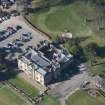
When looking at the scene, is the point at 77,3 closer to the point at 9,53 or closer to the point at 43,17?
the point at 43,17

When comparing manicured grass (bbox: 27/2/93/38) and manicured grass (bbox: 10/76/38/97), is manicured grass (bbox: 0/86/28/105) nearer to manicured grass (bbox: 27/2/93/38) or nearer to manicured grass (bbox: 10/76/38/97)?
manicured grass (bbox: 10/76/38/97)

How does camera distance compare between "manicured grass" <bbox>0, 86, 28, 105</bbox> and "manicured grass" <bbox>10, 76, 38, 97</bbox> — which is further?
"manicured grass" <bbox>10, 76, 38, 97</bbox>

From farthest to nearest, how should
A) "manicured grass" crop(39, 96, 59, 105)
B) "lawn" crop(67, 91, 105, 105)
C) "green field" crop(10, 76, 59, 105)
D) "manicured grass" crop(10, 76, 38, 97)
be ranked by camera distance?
1. "manicured grass" crop(10, 76, 38, 97)
2. "green field" crop(10, 76, 59, 105)
3. "lawn" crop(67, 91, 105, 105)
4. "manicured grass" crop(39, 96, 59, 105)

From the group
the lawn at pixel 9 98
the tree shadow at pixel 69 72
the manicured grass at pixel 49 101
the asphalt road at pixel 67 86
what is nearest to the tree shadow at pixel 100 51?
the tree shadow at pixel 69 72

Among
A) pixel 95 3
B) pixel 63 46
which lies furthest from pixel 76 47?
pixel 95 3

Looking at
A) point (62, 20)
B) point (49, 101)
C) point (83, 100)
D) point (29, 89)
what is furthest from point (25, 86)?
point (62, 20)

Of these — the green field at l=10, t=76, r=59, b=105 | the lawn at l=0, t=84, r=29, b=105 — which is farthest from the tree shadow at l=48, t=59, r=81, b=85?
the lawn at l=0, t=84, r=29, b=105

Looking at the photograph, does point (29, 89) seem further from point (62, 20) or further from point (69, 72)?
point (62, 20)
